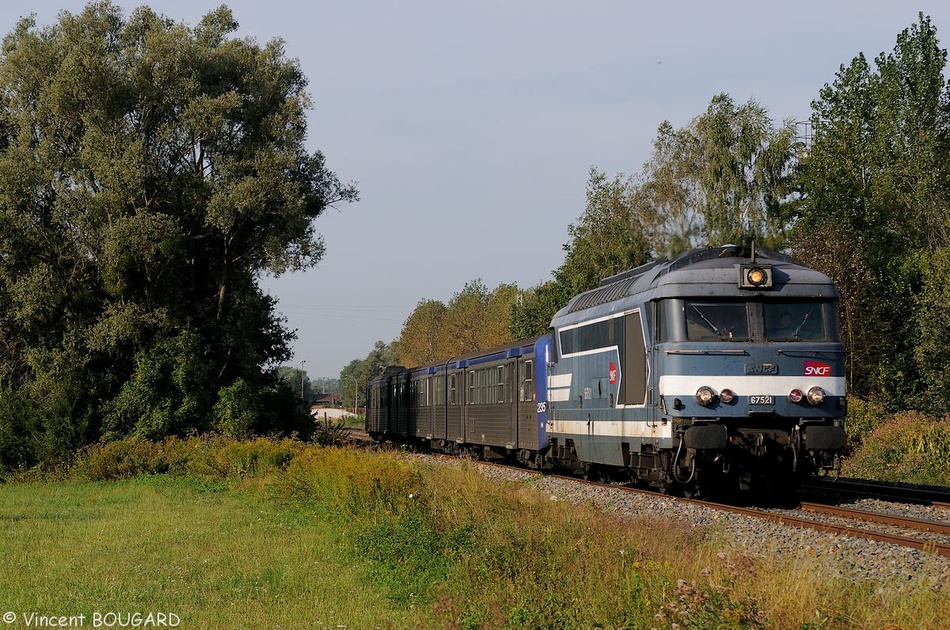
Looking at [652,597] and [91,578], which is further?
[91,578]

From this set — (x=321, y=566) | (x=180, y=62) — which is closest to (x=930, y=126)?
(x=180, y=62)

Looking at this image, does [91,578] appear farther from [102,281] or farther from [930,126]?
[930,126]

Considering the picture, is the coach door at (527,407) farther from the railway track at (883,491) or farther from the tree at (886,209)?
the tree at (886,209)

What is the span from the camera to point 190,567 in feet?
39.3

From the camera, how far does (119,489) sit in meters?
23.7

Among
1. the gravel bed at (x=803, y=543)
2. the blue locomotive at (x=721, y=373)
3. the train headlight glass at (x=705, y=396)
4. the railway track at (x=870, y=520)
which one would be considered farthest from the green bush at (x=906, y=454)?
the train headlight glass at (x=705, y=396)

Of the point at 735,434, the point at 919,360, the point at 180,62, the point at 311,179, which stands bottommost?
the point at 735,434

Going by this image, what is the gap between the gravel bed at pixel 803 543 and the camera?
32.5 feet

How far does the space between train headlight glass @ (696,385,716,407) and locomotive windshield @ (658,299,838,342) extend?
80 centimetres

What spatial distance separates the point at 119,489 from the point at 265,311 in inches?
625

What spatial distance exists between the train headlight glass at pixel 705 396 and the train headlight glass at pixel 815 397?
Answer: 1.54 m

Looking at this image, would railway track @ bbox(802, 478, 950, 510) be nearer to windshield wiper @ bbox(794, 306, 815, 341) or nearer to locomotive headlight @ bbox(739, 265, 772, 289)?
windshield wiper @ bbox(794, 306, 815, 341)

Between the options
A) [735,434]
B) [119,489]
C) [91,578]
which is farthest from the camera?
[119,489]

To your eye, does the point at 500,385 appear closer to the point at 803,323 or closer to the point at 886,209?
the point at 803,323
